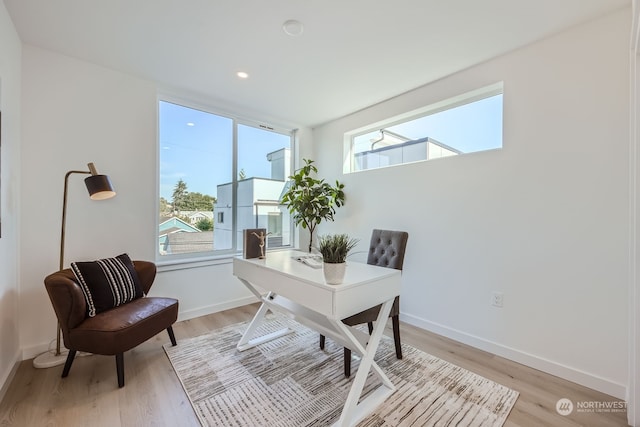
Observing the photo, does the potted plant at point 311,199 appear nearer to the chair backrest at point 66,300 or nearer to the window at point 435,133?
the window at point 435,133

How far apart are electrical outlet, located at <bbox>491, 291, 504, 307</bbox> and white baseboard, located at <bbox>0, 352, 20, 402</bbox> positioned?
3.63 m

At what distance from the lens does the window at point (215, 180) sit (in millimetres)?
3102

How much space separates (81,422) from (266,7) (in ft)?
9.14

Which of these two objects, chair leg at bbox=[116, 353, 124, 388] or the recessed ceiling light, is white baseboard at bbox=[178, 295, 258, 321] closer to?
chair leg at bbox=[116, 353, 124, 388]

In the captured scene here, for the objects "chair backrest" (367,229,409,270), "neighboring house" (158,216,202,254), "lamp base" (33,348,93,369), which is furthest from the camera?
"neighboring house" (158,216,202,254)

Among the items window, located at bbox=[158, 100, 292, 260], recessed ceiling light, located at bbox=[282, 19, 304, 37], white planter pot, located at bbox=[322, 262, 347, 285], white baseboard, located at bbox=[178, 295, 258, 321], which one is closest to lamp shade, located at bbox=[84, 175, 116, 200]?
window, located at bbox=[158, 100, 292, 260]

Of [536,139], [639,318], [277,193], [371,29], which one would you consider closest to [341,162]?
[277,193]

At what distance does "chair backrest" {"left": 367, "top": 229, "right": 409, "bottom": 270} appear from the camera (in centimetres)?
236

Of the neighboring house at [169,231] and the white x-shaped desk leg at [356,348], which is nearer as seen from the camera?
the white x-shaped desk leg at [356,348]

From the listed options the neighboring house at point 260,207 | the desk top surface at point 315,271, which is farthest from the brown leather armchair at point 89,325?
the neighboring house at point 260,207

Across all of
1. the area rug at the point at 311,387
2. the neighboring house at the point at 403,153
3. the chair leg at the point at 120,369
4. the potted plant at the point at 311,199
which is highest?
the neighboring house at the point at 403,153

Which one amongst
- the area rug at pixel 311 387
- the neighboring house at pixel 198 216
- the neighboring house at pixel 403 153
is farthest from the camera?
the neighboring house at pixel 198 216

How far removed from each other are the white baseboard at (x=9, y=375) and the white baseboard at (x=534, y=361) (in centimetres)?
333

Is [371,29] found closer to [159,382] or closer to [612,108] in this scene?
[612,108]
